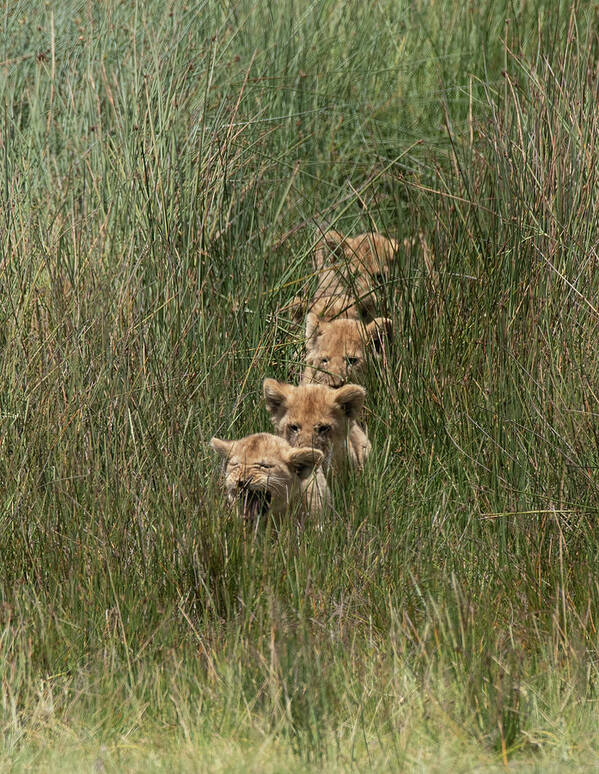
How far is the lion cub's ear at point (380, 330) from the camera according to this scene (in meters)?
6.97

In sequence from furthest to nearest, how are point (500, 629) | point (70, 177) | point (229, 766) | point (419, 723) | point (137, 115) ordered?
point (70, 177)
point (137, 115)
point (500, 629)
point (419, 723)
point (229, 766)

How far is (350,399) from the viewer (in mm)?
6613

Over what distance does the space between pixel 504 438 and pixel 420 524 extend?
0.64 meters

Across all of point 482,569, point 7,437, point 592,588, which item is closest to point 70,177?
point 7,437

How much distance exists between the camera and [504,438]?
18.9 feet

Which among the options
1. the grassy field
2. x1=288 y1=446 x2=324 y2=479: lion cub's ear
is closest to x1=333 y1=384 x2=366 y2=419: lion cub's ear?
the grassy field

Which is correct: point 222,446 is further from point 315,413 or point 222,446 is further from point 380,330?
point 380,330

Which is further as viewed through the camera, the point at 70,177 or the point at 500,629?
the point at 70,177

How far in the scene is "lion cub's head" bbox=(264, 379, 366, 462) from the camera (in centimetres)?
652

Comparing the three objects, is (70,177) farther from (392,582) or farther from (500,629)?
(500,629)

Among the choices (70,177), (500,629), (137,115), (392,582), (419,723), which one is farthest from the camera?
(70,177)

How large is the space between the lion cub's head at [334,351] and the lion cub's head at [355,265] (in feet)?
0.65

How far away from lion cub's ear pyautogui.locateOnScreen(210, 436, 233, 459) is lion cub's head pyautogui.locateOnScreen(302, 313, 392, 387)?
1686mm

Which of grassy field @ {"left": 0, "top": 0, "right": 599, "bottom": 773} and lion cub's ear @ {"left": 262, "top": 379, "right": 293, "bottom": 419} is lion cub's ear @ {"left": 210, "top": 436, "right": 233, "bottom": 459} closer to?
grassy field @ {"left": 0, "top": 0, "right": 599, "bottom": 773}
